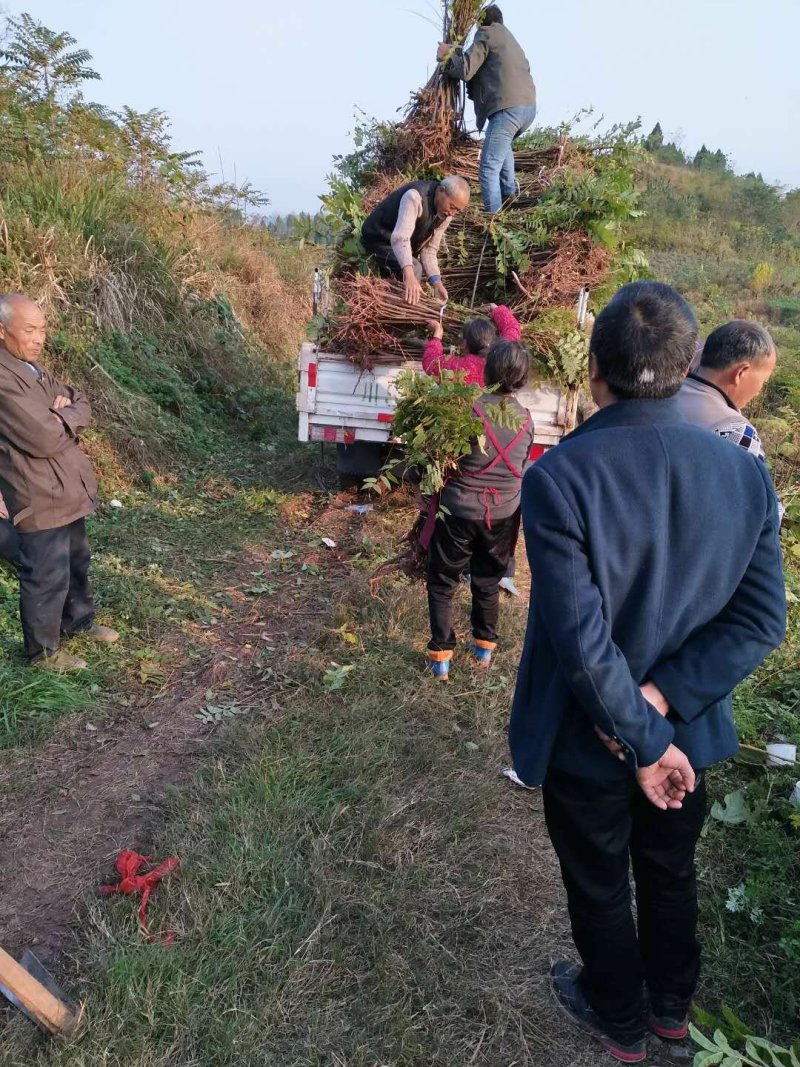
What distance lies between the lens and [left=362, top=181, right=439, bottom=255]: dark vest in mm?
5488

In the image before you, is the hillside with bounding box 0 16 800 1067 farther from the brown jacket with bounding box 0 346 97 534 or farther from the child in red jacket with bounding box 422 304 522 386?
the child in red jacket with bounding box 422 304 522 386

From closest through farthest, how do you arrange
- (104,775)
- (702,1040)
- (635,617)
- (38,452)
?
(702,1040), (635,617), (104,775), (38,452)

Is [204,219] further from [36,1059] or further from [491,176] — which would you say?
[36,1059]

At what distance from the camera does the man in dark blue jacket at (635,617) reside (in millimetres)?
1623

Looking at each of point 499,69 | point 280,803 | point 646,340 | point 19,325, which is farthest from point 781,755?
point 499,69

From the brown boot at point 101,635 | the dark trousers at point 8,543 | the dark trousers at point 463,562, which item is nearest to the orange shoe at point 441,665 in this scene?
the dark trousers at point 463,562

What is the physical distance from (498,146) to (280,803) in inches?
227

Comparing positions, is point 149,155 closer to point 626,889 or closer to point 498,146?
point 498,146

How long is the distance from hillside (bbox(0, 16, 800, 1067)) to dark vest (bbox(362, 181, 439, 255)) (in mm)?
2161

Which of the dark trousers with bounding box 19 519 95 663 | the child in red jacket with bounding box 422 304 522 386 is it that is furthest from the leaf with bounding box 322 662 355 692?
the child in red jacket with bounding box 422 304 522 386

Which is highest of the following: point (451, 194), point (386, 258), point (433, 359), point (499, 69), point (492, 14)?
point (492, 14)

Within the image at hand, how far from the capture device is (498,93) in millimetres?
6199

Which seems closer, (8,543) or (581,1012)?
(581,1012)

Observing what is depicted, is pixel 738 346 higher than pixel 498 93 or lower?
lower
